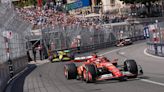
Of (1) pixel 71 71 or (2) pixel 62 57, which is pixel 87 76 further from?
(2) pixel 62 57

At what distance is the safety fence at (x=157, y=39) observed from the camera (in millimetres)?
27509

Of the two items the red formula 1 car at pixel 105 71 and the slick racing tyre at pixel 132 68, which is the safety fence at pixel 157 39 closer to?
the red formula 1 car at pixel 105 71

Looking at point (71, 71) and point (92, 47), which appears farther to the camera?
point (92, 47)

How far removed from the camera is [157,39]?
28922mm

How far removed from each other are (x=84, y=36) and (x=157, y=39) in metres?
20.6

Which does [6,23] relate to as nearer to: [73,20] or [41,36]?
[41,36]

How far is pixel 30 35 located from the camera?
42.2 metres

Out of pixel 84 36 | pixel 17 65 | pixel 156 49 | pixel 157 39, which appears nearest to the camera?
pixel 17 65

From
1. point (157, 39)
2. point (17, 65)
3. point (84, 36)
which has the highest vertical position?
point (157, 39)

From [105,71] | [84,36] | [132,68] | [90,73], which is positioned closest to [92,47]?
[84,36]

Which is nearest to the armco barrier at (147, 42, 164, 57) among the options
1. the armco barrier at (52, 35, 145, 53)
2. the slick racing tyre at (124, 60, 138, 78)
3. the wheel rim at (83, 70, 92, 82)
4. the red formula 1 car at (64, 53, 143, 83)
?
the red formula 1 car at (64, 53, 143, 83)

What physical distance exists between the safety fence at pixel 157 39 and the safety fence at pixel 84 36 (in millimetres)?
15025

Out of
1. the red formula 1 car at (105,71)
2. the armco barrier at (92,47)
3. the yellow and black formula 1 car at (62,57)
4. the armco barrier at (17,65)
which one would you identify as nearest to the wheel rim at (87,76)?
the red formula 1 car at (105,71)

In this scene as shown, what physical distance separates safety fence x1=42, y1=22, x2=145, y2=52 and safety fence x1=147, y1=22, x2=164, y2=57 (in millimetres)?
15025
